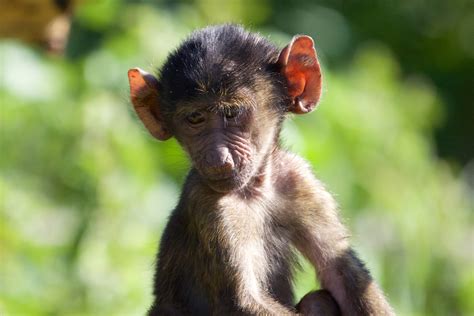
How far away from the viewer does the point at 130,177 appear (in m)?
9.58

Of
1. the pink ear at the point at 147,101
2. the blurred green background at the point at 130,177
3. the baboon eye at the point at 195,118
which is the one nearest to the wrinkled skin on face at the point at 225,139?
the baboon eye at the point at 195,118

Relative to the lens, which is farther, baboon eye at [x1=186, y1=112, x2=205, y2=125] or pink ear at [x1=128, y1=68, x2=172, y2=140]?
pink ear at [x1=128, y1=68, x2=172, y2=140]

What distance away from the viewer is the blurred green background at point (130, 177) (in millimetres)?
9352

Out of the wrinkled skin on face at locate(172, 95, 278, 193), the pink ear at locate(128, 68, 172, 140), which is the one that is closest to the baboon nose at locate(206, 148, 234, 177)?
the wrinkled skin on face at locate(172, 95, 278, 193)

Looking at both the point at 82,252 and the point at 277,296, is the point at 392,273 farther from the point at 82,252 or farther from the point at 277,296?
the point at 277,296

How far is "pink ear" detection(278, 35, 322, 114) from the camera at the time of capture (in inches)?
241

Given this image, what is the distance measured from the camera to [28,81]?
1016 cm

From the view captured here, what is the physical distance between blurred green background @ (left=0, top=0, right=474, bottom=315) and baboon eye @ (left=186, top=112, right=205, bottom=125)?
2256 mm

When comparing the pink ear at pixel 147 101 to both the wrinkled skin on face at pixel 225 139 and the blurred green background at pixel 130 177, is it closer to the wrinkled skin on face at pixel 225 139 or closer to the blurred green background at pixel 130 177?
the wrinkled skin on face at pixel 225 139

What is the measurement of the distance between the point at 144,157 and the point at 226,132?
3.74 metres

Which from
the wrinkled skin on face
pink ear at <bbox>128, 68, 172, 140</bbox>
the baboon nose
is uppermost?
pink ear at <bbox>128, 68, 172, 140</bbox>

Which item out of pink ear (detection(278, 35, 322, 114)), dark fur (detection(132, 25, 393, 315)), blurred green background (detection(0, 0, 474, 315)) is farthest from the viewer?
blurred green background (detection(0, 0, 474, 315))

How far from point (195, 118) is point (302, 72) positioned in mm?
603

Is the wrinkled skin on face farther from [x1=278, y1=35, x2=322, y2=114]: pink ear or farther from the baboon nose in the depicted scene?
[x1=278, y1=35, x2=322, y2=114]: pink ear
